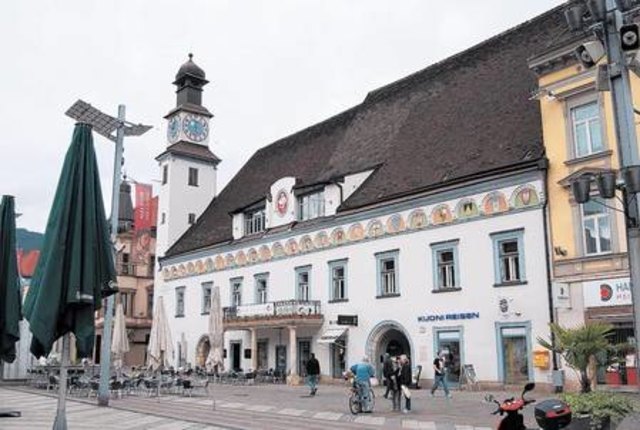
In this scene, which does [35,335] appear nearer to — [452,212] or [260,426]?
[260,426]

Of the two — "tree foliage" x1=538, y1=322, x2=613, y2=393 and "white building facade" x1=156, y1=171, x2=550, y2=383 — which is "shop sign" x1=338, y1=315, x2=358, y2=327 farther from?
"tree foliage" x1=538, y1=322, x2=613, y2=393

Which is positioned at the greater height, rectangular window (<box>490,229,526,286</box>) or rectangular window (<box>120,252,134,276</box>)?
rectangular window (<box>120,252,134,276</box>)

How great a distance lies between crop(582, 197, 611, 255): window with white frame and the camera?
23.3m

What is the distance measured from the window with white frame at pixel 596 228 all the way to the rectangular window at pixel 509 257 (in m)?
2.61

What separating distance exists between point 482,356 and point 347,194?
37.5ft

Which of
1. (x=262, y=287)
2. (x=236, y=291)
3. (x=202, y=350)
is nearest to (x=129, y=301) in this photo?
(x=202, y=350)

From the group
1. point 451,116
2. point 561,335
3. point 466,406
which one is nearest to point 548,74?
point 451,116

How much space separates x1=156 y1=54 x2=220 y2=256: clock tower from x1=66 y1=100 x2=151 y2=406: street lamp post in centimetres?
2932

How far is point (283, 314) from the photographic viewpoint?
114 feet

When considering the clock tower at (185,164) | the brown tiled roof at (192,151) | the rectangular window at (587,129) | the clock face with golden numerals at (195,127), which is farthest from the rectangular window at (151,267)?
the rectangular window at (587,129)

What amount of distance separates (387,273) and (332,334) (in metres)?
4.32

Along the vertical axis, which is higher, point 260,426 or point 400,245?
point 400,245

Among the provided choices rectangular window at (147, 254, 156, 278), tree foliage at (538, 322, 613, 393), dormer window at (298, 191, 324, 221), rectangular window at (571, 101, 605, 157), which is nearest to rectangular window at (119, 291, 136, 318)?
rectangular window at (147, 254, 156, 278)

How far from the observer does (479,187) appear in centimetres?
2756
